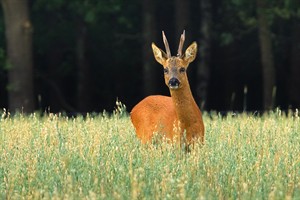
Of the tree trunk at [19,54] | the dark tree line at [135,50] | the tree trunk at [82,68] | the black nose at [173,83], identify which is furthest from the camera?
the tree trunk at [82,68]

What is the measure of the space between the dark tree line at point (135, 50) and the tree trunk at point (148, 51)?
0.11 feet

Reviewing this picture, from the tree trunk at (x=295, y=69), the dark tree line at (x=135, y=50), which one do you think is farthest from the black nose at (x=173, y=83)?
the tree trunk at (x=295, y=69)

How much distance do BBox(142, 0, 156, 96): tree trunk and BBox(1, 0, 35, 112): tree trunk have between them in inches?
221

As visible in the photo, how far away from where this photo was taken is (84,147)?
9898mm

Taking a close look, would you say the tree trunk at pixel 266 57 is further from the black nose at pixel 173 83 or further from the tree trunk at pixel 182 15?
the black nose at pixel 173 83

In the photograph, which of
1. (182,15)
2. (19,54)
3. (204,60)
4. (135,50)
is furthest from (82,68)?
(19,54)

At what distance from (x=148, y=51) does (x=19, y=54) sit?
239 inches

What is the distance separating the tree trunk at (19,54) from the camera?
22.7 m

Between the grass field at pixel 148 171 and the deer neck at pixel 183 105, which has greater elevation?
the deer neck at pixel 183 105

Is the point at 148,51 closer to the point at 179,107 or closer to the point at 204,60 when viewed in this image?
the point at 204,60

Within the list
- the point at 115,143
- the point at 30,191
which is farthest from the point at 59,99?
the point at 30,191

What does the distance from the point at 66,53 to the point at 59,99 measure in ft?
10.3

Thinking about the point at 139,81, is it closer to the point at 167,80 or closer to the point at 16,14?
the point at 16,14

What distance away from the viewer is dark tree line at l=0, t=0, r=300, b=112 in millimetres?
23594
